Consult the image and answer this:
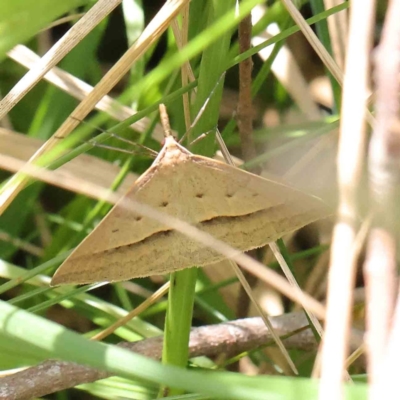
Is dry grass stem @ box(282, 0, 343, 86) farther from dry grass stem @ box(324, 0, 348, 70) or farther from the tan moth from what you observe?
dry grass stem @ box(324, 0, 348, 70)

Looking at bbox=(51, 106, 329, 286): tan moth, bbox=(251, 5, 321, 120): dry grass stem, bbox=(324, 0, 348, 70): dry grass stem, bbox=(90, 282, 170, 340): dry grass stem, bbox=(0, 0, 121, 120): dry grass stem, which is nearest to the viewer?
bbox=(0, 0, 121, 120): dry grass stem

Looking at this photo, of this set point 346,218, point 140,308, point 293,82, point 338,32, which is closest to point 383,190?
point 346,218

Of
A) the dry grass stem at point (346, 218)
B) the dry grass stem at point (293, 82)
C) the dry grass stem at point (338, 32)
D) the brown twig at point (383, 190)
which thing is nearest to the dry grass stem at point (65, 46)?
the dry grass stem at point (346, 218)

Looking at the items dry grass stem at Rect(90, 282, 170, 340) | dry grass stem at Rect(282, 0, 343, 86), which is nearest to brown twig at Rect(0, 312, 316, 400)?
dry grass stem at Rect(90, 282, 170, 340)

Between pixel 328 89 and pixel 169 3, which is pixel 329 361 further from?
pixel 328 89

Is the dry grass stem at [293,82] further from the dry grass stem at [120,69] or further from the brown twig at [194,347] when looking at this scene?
the dry grass stem at [120,69]

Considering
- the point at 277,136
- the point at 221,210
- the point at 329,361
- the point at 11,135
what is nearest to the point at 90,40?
the point at 11,135
